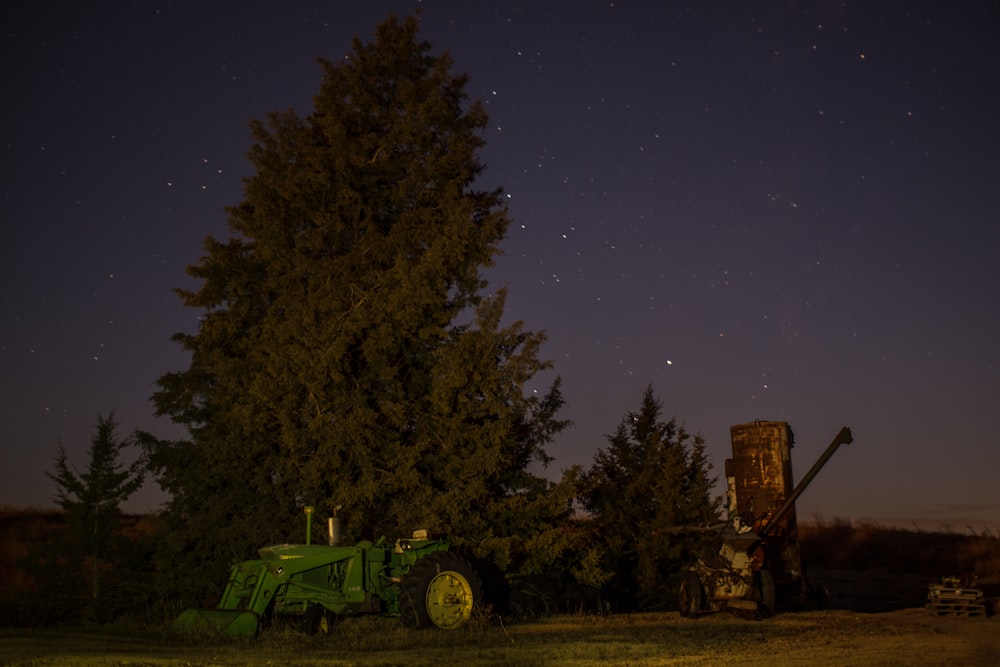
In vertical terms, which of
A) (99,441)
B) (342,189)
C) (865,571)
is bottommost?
(865,571)

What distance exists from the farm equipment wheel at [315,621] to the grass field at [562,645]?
325mm

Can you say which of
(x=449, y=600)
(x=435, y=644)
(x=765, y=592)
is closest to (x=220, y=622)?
(x=449, y=600)

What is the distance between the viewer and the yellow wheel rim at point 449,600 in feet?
50.2

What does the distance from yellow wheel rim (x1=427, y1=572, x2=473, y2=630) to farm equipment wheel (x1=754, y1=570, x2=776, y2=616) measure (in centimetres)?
576

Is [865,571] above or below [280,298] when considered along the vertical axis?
below

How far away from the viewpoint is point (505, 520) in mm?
24625

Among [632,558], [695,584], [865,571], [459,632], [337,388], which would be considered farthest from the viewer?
[865,571]

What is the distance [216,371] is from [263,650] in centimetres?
1329

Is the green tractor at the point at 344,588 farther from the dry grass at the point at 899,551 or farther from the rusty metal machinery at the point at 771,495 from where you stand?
the dry grass at the point at 899,551

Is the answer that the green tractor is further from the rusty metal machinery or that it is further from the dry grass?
the dry grass

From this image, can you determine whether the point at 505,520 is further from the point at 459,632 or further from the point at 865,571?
the point at 865,571

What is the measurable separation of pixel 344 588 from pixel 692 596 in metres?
6.61

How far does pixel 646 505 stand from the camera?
32.4 metres

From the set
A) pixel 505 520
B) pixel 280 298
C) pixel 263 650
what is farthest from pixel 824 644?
pixel 280 298
